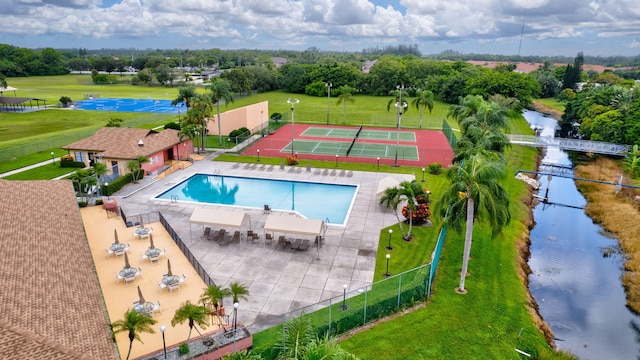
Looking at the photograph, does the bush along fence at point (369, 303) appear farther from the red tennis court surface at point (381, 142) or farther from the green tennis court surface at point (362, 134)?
the green tennis court surface at point (362, 134)

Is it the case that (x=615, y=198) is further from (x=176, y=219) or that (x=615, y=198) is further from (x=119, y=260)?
(x=119, y=260)

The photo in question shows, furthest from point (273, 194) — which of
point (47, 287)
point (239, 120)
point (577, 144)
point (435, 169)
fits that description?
point (577, 144)

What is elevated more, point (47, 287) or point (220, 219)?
point (47, 287)

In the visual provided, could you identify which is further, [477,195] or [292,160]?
[292,160]

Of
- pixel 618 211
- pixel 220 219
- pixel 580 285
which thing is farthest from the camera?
pixel 618 211

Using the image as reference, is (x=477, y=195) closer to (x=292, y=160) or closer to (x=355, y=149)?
(x=292, y=160)

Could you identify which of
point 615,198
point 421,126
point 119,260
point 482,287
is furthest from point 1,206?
point 421,126

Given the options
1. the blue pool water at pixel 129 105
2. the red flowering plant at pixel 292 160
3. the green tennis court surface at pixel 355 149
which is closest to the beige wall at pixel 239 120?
the green tennis court surface at pixel 355 149
